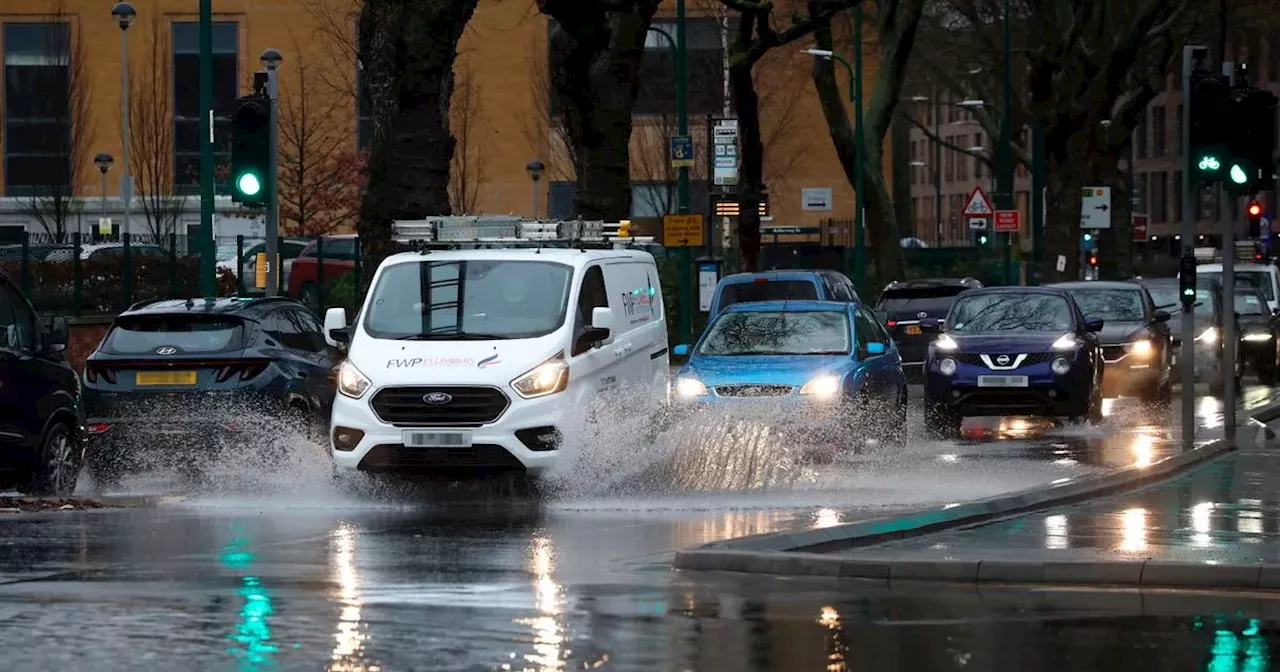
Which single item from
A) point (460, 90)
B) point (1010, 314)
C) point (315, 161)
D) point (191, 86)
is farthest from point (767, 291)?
point (191, 86)

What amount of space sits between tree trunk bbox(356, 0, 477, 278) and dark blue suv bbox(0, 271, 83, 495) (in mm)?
8126

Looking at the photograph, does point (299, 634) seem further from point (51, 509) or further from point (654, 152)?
point (654, 152)

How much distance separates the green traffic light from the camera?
2517 cm

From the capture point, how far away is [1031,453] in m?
23.2

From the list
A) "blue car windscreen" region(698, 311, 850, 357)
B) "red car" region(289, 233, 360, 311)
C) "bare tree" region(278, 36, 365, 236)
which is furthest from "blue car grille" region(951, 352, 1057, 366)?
"bare tree" region(278, 36, 365, 236)

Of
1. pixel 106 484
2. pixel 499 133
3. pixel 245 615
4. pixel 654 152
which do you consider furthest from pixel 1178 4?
pixel 245 615

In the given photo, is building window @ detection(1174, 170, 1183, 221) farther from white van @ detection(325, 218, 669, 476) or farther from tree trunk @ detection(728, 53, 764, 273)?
white van @ detection(325, 218, 669, 476)

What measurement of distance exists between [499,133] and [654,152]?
6.59 metres

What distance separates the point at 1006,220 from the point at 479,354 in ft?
130

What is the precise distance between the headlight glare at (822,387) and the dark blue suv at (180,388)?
4.54 meters

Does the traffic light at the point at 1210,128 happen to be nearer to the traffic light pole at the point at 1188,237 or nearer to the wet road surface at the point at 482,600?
the traffic light pole at the point at 1188,237

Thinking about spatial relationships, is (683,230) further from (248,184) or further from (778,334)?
(778,334)

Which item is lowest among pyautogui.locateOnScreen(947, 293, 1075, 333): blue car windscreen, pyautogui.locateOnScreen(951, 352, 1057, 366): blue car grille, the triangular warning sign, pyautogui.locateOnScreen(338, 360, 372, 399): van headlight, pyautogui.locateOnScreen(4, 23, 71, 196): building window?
pyautogui.locateOnScreen(951, 352, 1057, 366): blue car grille

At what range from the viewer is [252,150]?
25312 millimetres
